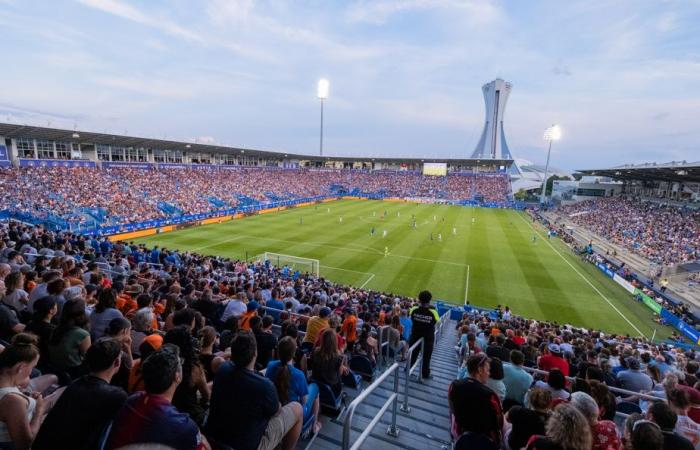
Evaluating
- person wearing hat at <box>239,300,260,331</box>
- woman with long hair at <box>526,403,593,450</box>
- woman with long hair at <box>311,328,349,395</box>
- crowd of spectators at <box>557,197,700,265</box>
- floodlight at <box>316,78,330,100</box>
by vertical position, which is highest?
floodlight at <box>316,78,330,100</box>

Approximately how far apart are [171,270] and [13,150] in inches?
1482

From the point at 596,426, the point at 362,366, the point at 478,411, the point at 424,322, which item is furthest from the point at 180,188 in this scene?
the point at 596,426

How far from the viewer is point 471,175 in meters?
86.3

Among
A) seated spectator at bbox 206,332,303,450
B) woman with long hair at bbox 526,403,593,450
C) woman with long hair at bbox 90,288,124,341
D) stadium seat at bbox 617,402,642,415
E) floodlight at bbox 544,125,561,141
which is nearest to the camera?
woman with long hair at bbox 526,403,593,450

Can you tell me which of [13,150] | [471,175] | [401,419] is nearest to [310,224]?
[13,150]

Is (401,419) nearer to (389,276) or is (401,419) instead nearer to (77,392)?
(77,392)

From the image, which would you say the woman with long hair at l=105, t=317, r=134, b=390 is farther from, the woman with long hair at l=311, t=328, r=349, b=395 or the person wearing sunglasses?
the person wearing sunglasses

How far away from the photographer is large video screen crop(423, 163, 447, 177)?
8456 cm

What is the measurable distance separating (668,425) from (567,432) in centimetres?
167

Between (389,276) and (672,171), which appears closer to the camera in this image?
(389,276)

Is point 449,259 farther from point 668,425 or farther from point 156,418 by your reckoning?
point 156,418

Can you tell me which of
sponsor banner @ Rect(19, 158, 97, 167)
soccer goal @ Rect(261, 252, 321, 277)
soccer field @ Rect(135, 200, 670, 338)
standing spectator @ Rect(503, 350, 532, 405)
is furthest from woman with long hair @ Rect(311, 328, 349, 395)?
sponsor banner @ Rect(19, 158, 97, 167)

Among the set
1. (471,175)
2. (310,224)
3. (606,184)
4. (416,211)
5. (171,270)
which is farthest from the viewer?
(471,175)

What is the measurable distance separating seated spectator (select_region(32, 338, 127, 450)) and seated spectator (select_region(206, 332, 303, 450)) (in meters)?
0.79
